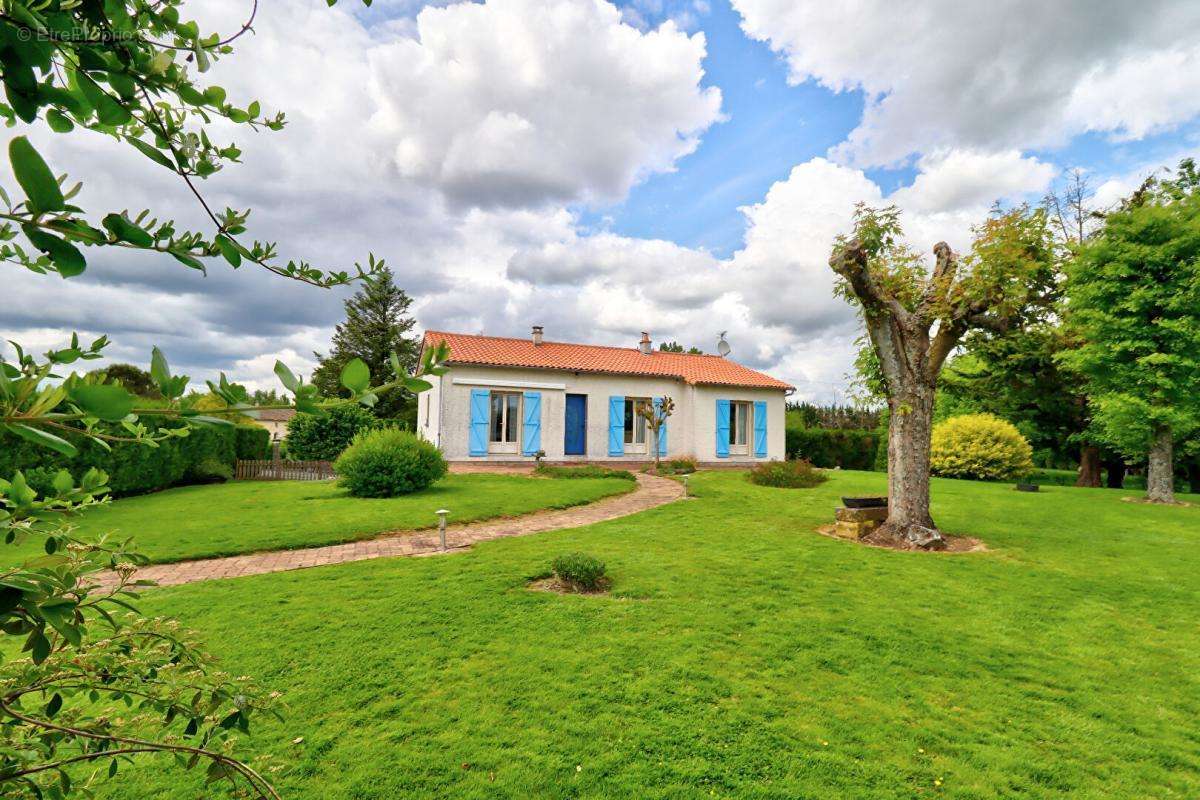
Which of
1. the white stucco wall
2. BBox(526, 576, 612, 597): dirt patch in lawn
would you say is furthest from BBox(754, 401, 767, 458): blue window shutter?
BBox(526, 576, 612, 597): dirt patch in lawn

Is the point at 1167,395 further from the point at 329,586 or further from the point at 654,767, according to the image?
the point at 329,586

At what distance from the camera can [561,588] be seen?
19.4 ft

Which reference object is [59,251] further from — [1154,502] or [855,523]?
[1154,502]

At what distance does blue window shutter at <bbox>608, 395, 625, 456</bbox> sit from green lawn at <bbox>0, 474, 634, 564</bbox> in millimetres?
5043

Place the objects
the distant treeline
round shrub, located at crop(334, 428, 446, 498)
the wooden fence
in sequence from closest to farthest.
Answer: round shrub, located at crop(334, 428, 446, 498)
the wooden fence
the distant treeline

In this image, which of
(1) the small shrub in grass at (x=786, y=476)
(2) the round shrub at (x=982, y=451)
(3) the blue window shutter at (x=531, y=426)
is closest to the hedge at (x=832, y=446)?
(2) the round shrub at (x=982, y=451)

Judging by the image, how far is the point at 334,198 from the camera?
4.38 metres

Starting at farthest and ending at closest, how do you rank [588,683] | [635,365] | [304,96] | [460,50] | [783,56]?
[635,365] → [783,56] → [460,50] → [588,683] → [304,96]

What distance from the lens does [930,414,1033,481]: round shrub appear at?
1825cm

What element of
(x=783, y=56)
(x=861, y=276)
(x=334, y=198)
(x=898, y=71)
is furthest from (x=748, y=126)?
(x=334, y=198)

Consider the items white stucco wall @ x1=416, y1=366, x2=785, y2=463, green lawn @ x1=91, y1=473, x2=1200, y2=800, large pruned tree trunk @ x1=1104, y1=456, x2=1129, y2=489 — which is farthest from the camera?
large pruned tree trunk @ x1=1104, y1=456, x2=1129, y2=489

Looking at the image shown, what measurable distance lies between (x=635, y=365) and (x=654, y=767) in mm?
18590

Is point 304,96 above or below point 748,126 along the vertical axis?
below

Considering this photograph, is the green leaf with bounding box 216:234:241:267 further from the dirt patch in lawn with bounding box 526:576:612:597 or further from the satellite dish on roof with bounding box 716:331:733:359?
the satellite dish on roof with bounding box 716:331:733:359
